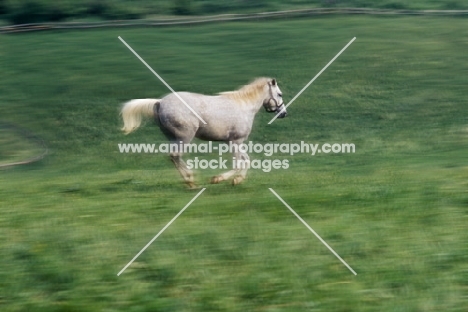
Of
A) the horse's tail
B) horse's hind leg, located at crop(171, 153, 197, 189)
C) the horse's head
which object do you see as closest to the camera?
the horse's tail

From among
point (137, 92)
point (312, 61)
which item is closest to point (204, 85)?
point (137, 92)

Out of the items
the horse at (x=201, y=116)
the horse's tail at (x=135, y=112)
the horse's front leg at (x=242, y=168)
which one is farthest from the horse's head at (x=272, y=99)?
the horse's tail at (x=135, y=112)

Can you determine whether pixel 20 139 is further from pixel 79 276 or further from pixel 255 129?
pixel 79 276

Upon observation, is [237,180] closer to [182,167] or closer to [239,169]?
[239,169]

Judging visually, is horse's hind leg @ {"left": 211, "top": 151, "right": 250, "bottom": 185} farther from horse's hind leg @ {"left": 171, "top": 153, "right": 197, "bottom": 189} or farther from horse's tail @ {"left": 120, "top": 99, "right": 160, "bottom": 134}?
horse's tail @ {"left": 120, "top": 99, "right": 160, "bottom": 134}

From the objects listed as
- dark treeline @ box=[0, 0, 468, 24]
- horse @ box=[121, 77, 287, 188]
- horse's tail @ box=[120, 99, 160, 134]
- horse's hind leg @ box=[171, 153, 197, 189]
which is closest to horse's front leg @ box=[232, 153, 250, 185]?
horse @ box=[121, 77, 287, 188]

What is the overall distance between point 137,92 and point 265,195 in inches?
338

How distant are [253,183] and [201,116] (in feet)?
3.60

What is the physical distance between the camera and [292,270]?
7.70 m

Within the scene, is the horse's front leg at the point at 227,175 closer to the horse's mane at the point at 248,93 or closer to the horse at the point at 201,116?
the horse at the point at 201,116

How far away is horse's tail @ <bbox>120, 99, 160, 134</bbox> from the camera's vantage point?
35.0 ft

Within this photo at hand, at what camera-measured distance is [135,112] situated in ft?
35.1

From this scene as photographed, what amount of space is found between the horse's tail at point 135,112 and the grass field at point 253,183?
31.0 inches

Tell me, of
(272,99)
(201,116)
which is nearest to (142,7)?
(272,99)
